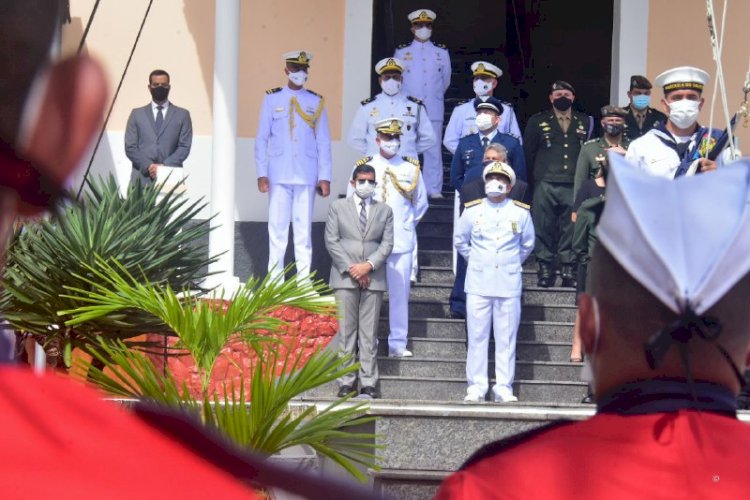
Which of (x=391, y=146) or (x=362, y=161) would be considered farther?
(x=391, y=146)

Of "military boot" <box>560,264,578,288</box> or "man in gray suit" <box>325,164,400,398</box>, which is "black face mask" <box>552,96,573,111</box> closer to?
"military boot" <box>560,264,578,288</box>

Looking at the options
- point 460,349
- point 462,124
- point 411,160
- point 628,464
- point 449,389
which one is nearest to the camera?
point 628,464

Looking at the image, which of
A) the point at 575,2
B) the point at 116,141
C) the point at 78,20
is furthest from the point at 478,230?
the point at 78,20

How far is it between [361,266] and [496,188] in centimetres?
108

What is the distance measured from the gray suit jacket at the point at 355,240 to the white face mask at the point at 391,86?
1.70 metres

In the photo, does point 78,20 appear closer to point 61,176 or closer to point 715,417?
point 61,176

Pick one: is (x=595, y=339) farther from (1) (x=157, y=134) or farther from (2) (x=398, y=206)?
(1) (x=157, y=134)

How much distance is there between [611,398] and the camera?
1688 millimetres

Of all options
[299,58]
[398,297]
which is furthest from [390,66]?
[398,297]

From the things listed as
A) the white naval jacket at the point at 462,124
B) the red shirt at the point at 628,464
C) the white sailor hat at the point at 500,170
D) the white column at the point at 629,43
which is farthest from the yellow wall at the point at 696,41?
the red shirt at the point at 628,464

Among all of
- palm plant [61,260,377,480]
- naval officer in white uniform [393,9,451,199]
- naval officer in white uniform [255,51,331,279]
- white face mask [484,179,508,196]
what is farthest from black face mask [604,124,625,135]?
palm plant [61,260,377,480]

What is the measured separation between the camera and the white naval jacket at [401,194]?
1057 centimetres

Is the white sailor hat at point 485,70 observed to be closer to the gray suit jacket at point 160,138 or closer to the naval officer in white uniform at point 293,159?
the naval officer in white uniform at point 293,159

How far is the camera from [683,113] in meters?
9.22
